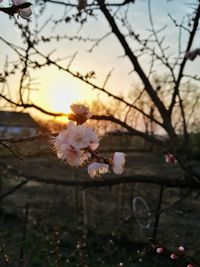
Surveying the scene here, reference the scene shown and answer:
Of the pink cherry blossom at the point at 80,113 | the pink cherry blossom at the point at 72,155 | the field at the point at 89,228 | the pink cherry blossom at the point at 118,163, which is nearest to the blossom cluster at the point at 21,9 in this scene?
the pink cherry blossom at the point at 80,113

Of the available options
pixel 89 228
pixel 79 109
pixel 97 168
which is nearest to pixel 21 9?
pixel 79 109

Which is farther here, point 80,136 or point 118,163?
point 118,163

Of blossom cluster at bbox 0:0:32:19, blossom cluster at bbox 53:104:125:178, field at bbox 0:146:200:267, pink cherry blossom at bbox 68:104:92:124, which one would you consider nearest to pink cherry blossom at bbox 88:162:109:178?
blossom cluster at bbox 53:104:125:178

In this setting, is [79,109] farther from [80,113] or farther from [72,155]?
[72,155]

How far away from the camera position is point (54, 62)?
397cm

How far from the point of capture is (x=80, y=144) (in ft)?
5.54

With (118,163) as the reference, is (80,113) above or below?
above

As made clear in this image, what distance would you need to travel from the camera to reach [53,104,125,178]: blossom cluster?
1.67 m

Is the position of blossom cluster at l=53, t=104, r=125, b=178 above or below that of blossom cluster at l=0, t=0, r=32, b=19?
below

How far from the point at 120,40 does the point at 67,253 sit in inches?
137

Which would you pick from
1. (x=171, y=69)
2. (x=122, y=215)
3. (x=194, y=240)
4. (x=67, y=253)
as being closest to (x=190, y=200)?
(x=122, y=215)

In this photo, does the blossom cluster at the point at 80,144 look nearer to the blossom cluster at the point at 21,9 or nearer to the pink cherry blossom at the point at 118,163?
the pink cherry blossom at the point at 118,163

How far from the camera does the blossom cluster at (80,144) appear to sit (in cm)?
167

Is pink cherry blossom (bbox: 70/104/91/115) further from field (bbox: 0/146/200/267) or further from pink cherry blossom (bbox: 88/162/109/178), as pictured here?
field (bbox: 0/146/200/267)
